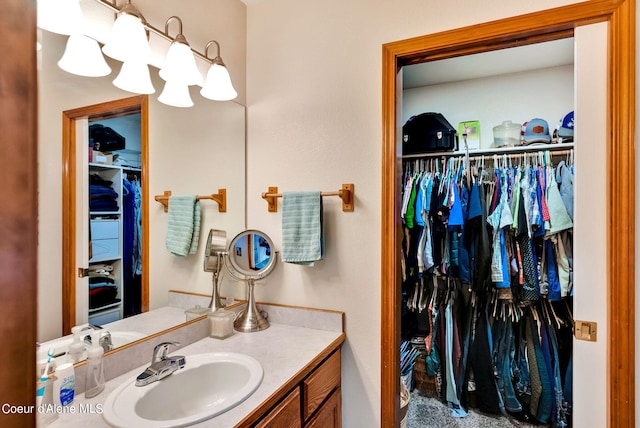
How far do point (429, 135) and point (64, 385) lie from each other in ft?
8.09

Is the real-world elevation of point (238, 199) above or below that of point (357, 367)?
above

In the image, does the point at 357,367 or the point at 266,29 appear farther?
the point at 266,29

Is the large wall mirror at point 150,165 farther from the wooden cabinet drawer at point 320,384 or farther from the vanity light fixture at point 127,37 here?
the wooden cabinet drawer at point 320,384

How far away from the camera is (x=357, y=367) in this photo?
Result: 4.87 feet

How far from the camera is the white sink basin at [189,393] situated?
2.86 ft

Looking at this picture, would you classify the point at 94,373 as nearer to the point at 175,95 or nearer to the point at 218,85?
the point at 175,95

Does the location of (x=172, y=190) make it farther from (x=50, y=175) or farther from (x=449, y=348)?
(x=449, y=348)

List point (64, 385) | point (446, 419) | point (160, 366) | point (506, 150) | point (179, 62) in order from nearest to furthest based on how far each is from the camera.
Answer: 1. point (64, 385)
2. point (160, 366)
3. point (179, 62)
4. point (446, 419)
5. point (506, 150)

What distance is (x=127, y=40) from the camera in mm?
1141

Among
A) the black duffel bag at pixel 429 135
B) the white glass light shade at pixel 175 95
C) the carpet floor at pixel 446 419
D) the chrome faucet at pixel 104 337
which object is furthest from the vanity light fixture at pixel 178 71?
the carpet floor at pixel 446 419

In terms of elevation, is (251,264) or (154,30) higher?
(154,30)

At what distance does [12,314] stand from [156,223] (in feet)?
4.04

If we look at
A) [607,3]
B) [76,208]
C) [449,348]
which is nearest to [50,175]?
[76,208]

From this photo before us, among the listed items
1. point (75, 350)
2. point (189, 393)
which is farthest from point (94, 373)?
point (189, 393)
